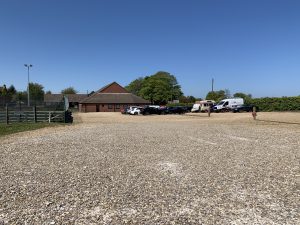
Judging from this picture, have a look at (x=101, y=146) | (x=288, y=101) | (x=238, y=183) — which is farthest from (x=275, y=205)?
(x=288, y=101)

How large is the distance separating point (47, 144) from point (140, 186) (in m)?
7.59

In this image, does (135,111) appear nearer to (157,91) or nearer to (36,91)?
(157,91)

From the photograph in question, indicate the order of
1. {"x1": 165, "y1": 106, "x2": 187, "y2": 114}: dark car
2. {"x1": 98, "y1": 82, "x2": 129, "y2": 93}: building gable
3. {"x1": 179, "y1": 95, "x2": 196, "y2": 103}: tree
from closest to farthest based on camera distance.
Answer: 1. {"x1": 165, "y1": 106, "x2": 187, "y2": 114}: dark car
2. {"x1": 98, "y1": 82, "x2": 129, "y2": 93}: building gable
3. {"x1": 179, "y1": 95, "x2": 196, "y2": 103}: tree

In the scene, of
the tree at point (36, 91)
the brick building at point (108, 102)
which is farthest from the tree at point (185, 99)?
the tree at point (36, 91)

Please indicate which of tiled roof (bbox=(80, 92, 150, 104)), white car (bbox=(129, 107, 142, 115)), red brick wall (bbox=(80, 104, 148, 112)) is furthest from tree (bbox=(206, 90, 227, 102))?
white car (bbox=(129, 107, 142, 115))

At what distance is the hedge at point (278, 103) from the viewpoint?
49.9 m

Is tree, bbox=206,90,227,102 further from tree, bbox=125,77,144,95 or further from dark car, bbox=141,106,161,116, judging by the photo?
dark car, bbox=141,106,161,116

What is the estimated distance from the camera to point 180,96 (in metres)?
114

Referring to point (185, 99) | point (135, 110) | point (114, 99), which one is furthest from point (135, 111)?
point (185, 99)

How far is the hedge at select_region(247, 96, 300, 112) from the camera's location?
49938 mm

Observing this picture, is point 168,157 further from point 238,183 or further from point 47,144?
point 47,144

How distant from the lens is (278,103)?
5194cm

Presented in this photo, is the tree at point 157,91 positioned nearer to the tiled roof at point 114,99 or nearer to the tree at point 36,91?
the tiled roof at point 114,99

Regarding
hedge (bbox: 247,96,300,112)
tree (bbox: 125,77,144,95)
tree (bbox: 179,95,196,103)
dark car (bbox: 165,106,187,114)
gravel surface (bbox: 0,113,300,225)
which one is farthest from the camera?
tree (bbox: 125,77,144,95)
